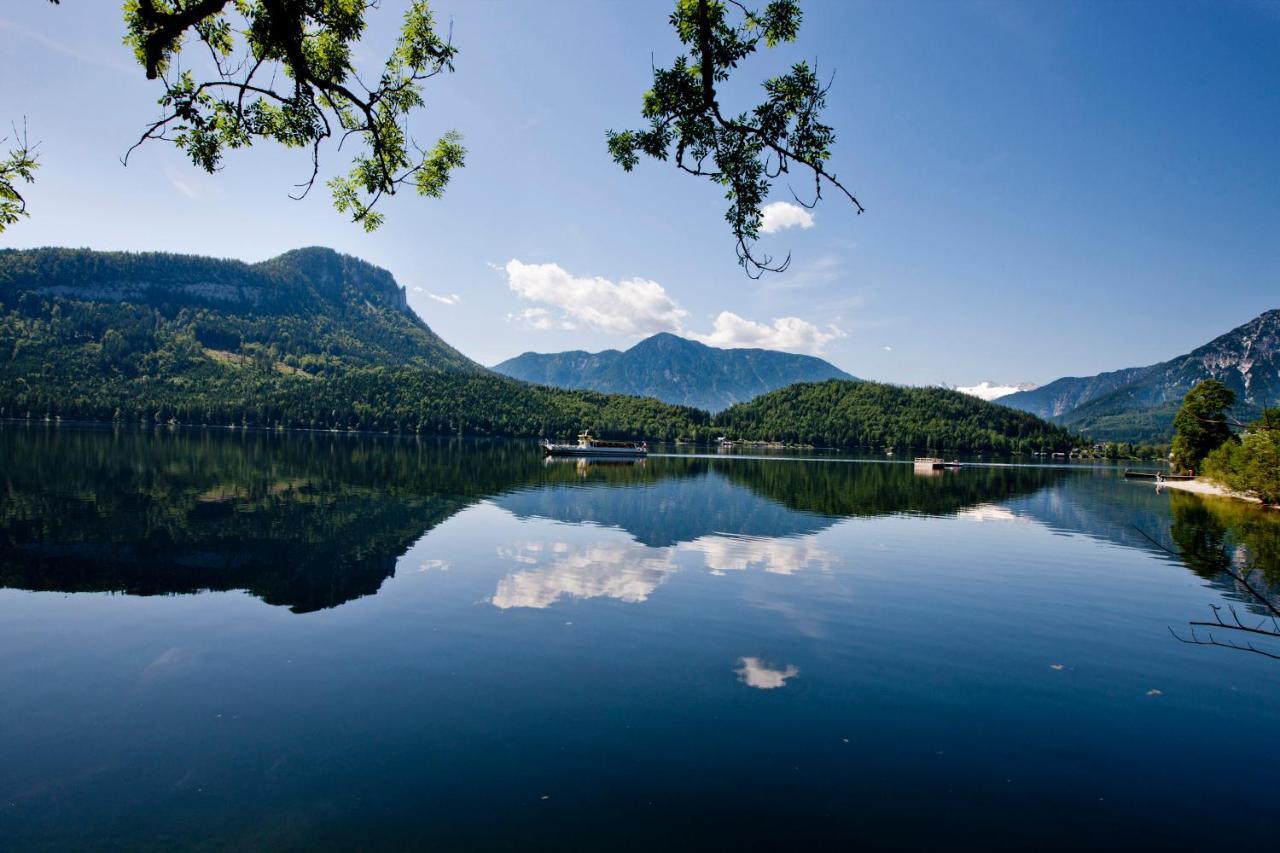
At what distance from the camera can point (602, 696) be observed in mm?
15664

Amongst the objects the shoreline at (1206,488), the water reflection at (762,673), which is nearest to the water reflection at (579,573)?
the water reflection at (762,673)

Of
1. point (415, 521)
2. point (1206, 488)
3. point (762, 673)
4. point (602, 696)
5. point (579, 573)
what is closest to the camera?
point (602, 696)

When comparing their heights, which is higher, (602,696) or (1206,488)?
(1206,488)

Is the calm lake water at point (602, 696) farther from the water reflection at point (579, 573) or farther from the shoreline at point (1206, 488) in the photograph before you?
the shoreline at point (1206, 488)

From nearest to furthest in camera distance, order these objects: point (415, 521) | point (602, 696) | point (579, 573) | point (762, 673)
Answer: point (602, 696)
point (762, 673)
point (579, 573)
point (415, 521)

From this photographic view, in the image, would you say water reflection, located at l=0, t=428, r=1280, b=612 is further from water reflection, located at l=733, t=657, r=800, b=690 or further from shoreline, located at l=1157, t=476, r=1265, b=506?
water reflection, located at l=733, t=657, r=800, b=690

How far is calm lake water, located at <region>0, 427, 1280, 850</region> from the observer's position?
11016 mm

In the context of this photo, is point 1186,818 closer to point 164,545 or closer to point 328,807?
point 328,807

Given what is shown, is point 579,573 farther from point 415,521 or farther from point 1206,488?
point 1206,488

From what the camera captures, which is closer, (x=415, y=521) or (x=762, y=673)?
(x=762, y=673)

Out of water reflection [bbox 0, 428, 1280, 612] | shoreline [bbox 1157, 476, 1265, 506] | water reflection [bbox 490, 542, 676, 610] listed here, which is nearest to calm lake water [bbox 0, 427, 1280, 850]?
water reflection [bbox 490, 542, 676, 610]

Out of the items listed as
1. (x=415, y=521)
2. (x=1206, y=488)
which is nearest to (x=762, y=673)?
(x=415, y=521)

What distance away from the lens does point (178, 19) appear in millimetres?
9352

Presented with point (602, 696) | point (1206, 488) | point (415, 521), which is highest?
point (1206, 488)
